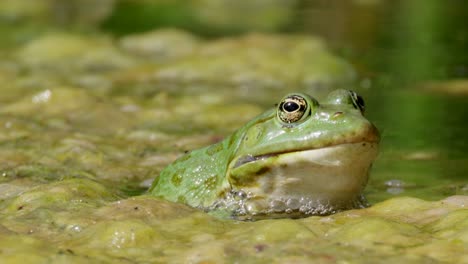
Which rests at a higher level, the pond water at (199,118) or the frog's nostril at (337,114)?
the frog's nostril at (337,114)

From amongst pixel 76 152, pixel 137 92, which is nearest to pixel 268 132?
pixel 76 152

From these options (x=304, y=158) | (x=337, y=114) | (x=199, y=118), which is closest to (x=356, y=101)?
(x=337, y=114)

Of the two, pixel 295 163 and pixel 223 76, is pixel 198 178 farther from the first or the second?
pixel 223 76

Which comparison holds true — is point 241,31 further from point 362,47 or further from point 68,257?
point 68,257

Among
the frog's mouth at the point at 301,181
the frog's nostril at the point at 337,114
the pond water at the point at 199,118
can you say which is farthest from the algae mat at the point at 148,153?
the frog's nostril at the point at 337,114

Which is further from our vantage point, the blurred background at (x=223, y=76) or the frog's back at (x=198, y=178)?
the blurred background at (x=223, y=76)

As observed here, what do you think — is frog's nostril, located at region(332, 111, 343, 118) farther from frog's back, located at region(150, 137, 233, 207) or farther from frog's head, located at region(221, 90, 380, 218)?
frog's back, located at region(150, 137, 233, 207)

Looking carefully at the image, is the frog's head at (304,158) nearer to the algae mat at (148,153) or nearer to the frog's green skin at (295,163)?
the frog's green skin at (295,163)
